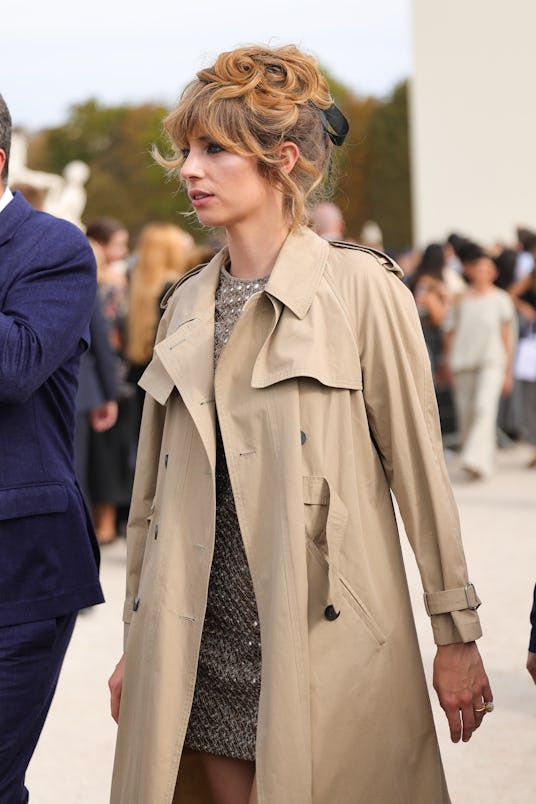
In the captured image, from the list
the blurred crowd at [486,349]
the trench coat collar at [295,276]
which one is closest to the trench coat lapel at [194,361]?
the trench coat collar at [295,276]

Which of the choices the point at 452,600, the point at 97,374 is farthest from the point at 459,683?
the point at 97,374

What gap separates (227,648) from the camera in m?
2.82

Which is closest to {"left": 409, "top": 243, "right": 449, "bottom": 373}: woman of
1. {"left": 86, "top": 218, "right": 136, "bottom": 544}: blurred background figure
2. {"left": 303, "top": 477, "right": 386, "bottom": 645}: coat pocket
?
{"left": 86, "top": 218, "right": 136, "bottom": 544}: blurred background figure

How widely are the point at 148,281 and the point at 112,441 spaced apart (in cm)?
113

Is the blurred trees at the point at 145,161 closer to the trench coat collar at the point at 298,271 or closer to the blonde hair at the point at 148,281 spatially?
→ the blonde hair at the point at 148,281

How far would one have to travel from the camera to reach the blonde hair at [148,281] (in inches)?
361

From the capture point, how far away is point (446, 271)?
16.4 metres

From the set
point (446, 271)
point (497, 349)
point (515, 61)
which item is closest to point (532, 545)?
point (497, 349)

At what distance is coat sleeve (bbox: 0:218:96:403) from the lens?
2914 millimetres

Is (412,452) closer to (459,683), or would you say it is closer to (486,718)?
(459,683)

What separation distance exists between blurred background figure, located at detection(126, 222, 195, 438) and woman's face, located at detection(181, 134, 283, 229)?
625cm

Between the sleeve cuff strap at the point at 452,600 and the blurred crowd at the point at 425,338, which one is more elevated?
the sleeve cuff strap at the point at 452,600

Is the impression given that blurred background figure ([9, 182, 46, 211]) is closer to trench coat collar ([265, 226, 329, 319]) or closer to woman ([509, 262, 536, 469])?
woman ([509, 262, 536, 469])

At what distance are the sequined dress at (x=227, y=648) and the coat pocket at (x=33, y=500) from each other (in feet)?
1.46
